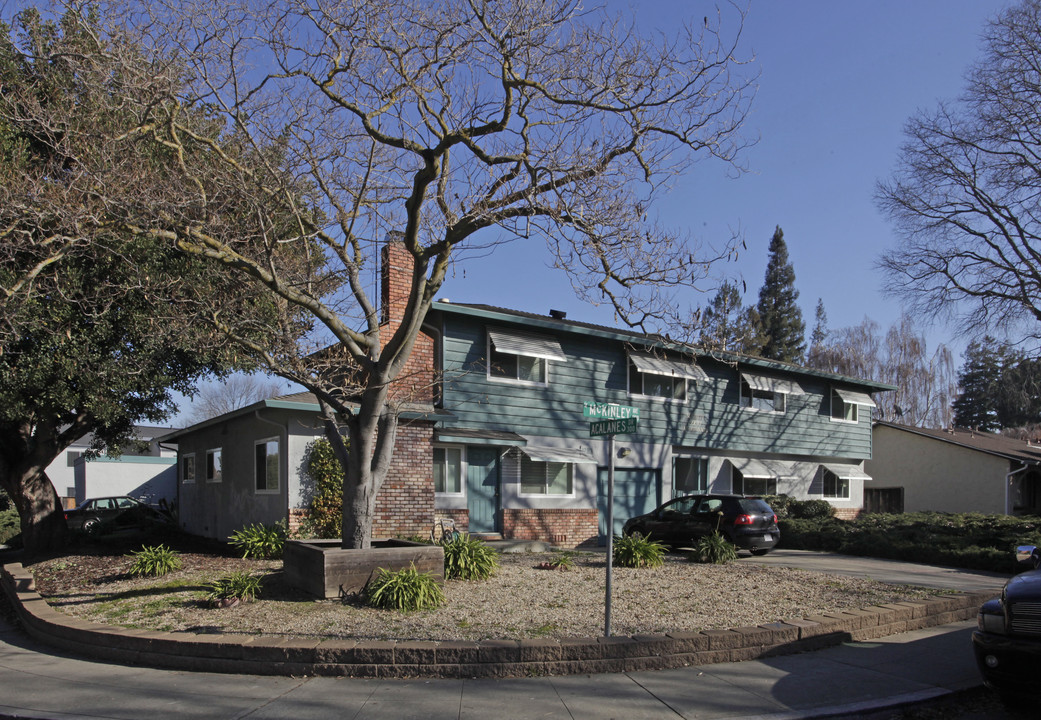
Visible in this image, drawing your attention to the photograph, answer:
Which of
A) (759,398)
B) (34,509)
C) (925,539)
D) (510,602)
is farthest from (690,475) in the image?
(34,509)

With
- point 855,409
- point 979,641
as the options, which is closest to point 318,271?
point 979,641

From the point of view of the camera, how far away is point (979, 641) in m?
6.12

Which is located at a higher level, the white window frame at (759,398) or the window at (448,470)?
the white window frame at (759,398)

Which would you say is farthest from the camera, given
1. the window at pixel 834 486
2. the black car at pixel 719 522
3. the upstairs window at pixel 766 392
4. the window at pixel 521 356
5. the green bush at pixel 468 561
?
the window at pixel 834 486

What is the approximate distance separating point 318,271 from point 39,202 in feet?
12.9

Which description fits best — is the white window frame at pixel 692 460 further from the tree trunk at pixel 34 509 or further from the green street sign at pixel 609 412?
the tree trunk at pixel 34 509

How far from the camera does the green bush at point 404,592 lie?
341 inches

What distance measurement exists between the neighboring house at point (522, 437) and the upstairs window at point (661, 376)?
5cm

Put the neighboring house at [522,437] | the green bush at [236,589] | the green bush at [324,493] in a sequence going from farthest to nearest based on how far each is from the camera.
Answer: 1. the neighboring house at [522,437]
2. the green bush at [324,493]
3. the green bush at [236,589]

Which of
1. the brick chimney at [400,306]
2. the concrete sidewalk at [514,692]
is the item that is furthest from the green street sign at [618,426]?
the brick chimney at [400,306]

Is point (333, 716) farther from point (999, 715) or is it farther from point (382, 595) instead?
point (999, 715)

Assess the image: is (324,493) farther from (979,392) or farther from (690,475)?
(979,392)

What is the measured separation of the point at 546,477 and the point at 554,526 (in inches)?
48.0

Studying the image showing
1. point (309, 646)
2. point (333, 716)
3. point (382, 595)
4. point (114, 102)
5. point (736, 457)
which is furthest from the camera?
point (736, 457)
